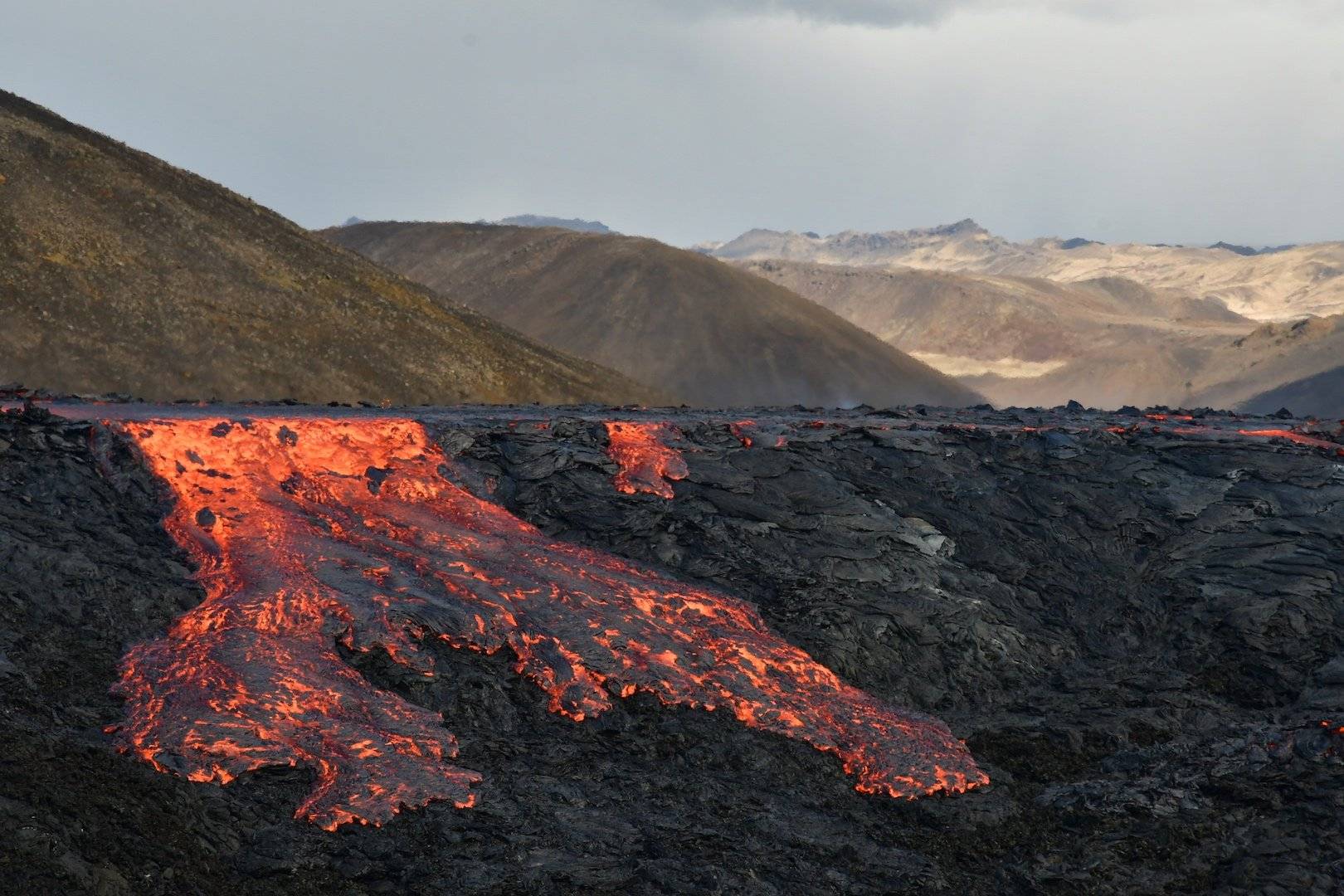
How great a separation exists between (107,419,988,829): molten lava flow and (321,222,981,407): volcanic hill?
55.3 metres

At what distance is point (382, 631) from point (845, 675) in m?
7.02

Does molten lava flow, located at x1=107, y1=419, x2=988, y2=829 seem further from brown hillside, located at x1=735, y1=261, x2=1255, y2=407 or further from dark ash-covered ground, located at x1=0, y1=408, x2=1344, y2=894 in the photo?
brown hillside, located at x1=735, y1=261, x2=1255, y2=407

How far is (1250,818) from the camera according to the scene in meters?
15.3

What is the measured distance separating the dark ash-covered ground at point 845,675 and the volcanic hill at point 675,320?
51.5 meters

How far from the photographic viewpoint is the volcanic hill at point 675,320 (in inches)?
3127

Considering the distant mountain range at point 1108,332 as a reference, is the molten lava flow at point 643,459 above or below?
below

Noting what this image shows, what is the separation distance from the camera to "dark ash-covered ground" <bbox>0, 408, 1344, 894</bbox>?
1269 cm

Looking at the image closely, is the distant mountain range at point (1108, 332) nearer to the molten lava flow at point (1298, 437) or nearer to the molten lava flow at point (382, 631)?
the molten lava flow at point (1298, 437)

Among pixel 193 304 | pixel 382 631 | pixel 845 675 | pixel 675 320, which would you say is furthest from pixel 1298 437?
pixel 675 320

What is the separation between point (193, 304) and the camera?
1746 inches

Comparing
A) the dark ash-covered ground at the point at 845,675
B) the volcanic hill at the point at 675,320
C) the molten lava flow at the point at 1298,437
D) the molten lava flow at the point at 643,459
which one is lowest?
the dark ash-covered ground at the point at 845,675

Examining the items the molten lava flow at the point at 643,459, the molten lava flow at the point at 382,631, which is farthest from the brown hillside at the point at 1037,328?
the molten lava flow at the point at 382,631

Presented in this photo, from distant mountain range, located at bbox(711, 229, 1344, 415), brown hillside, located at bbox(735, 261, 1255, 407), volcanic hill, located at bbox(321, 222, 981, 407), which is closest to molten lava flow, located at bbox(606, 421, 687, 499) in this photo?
volcanic hill, located at bbox(321, 222, 981, 407)

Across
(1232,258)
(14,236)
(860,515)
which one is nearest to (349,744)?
(860,515)
